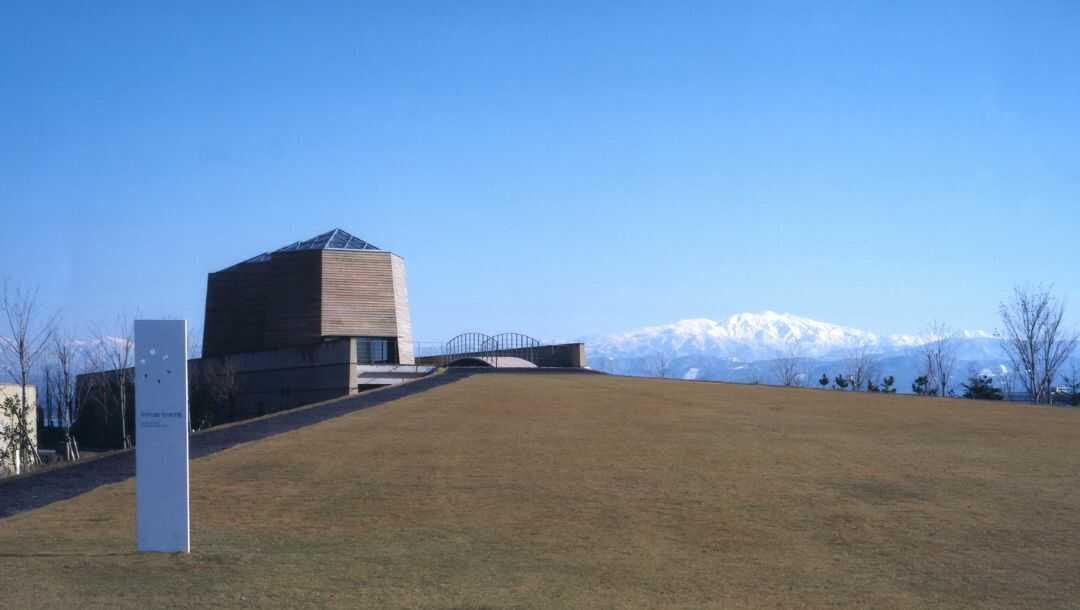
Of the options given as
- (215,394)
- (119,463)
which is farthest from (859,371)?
(119,463)

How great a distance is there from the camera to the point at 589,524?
37.7 ft

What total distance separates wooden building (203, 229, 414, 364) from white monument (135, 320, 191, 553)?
39994mm

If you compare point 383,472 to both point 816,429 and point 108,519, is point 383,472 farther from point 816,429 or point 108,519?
point 816,429

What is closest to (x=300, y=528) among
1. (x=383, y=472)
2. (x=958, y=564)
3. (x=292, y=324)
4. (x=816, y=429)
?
(x=383, y=472)

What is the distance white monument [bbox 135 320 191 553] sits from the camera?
9906 mm

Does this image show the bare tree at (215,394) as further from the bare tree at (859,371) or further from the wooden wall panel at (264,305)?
the bare tree at (859,371)

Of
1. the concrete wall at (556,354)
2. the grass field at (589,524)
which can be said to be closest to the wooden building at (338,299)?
the concrete wall at (556,354)

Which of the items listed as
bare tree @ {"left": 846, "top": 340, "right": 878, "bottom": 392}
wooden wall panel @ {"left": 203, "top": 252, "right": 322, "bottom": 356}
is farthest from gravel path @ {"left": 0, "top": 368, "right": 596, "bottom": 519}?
wooden wall panel @ {"left": 203, "top": 252, "right": 322, "bottom": 356}

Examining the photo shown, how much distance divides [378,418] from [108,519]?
31.8 feet

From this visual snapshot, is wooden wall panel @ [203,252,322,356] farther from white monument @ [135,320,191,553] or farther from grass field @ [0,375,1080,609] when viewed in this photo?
white monument @ [135,320,191,553]

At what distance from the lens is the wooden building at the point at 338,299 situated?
52.6 m

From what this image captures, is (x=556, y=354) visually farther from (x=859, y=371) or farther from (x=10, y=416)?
(x=10, y=416)

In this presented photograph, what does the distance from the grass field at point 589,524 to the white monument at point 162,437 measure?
1.01 feet

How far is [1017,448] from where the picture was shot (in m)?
18.0
